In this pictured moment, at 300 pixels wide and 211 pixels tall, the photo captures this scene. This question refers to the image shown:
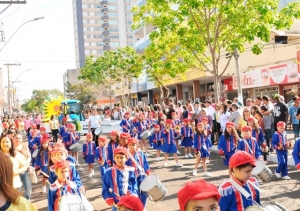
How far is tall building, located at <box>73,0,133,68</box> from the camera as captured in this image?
123500 millimetres

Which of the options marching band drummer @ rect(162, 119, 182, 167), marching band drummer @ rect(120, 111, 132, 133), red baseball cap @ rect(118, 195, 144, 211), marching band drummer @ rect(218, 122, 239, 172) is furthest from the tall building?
red baseball cap @ rect(118, 195, 144, 211)

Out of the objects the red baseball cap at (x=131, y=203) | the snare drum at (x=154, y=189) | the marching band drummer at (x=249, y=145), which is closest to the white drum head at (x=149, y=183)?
the snare drum at (x=154, y=189)

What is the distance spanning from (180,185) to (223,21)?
7682 millimetres

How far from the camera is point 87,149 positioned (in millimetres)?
11359

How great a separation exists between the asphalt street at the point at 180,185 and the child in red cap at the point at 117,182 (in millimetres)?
2070

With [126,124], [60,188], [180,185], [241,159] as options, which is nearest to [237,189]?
[241,159]

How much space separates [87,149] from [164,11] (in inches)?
255

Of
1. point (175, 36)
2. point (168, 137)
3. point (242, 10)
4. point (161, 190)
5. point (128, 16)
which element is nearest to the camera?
point (161, 190)

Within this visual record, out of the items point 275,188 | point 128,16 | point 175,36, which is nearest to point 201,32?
point 175,36

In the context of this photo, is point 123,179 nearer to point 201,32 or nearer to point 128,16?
point 201,32

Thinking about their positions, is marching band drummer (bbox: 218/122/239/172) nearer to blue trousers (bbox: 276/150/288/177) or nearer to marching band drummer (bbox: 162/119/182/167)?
blue trousers (bbox: 276/150/288/177)

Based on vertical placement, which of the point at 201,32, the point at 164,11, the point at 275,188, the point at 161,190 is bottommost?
the point at 275,188

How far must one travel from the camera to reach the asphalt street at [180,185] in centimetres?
736

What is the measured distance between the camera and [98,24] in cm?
12562
